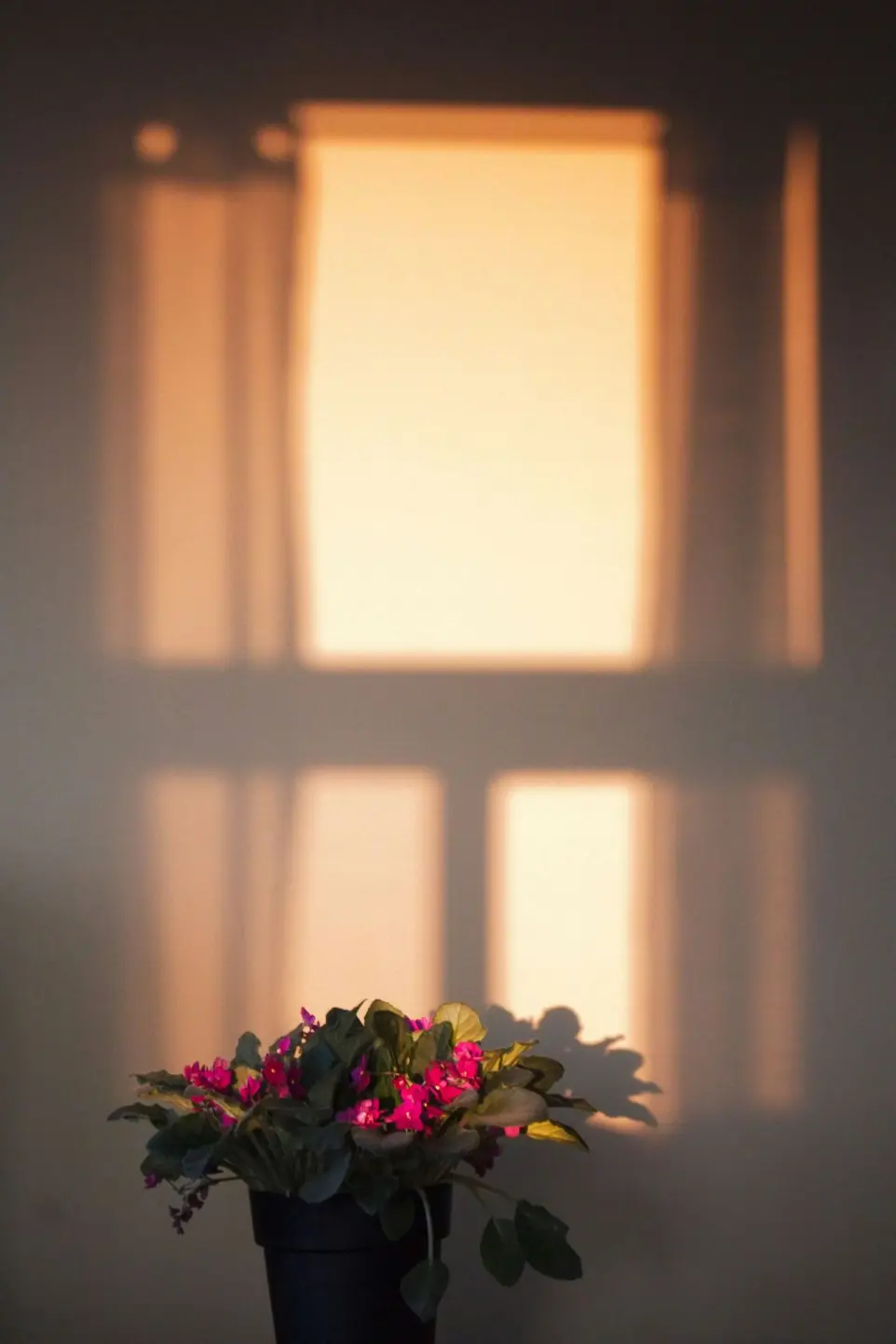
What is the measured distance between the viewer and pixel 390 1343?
2105mm

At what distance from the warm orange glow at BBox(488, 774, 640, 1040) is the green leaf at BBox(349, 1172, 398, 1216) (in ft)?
2.22

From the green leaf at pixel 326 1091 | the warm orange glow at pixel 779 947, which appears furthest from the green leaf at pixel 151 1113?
the warm orange glow at pixel 779 947

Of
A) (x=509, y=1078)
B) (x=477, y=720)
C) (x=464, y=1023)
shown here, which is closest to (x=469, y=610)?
(x=477, y=720)

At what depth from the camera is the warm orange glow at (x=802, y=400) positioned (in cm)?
276

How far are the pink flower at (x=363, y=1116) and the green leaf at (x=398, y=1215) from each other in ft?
0.35

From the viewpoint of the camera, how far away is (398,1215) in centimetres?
203

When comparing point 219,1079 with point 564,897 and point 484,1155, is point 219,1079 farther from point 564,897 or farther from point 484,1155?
point 564,897

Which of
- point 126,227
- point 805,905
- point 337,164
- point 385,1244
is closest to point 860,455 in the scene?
point 805,905

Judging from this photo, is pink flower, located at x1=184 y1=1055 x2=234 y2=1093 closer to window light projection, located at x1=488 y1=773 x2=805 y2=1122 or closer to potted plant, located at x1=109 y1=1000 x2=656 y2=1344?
potted plant, located at x1=109 y1=1000 x2=656 y2=1344

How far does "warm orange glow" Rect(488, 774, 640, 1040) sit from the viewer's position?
8.82 feet

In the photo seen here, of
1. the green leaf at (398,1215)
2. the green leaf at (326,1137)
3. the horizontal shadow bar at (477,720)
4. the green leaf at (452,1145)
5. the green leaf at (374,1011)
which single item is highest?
the horizontal shadow bar at (477,720)

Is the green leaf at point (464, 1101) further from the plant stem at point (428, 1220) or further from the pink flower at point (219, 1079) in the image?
the pink flower at point (219, 1079)

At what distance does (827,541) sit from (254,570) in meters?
1.01

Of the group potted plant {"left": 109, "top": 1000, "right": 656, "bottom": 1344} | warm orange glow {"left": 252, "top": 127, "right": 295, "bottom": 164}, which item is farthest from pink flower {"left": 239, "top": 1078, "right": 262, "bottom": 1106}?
warm orange glow {"left": 252, "top": 127, "right": 295, "bottom": 164}
